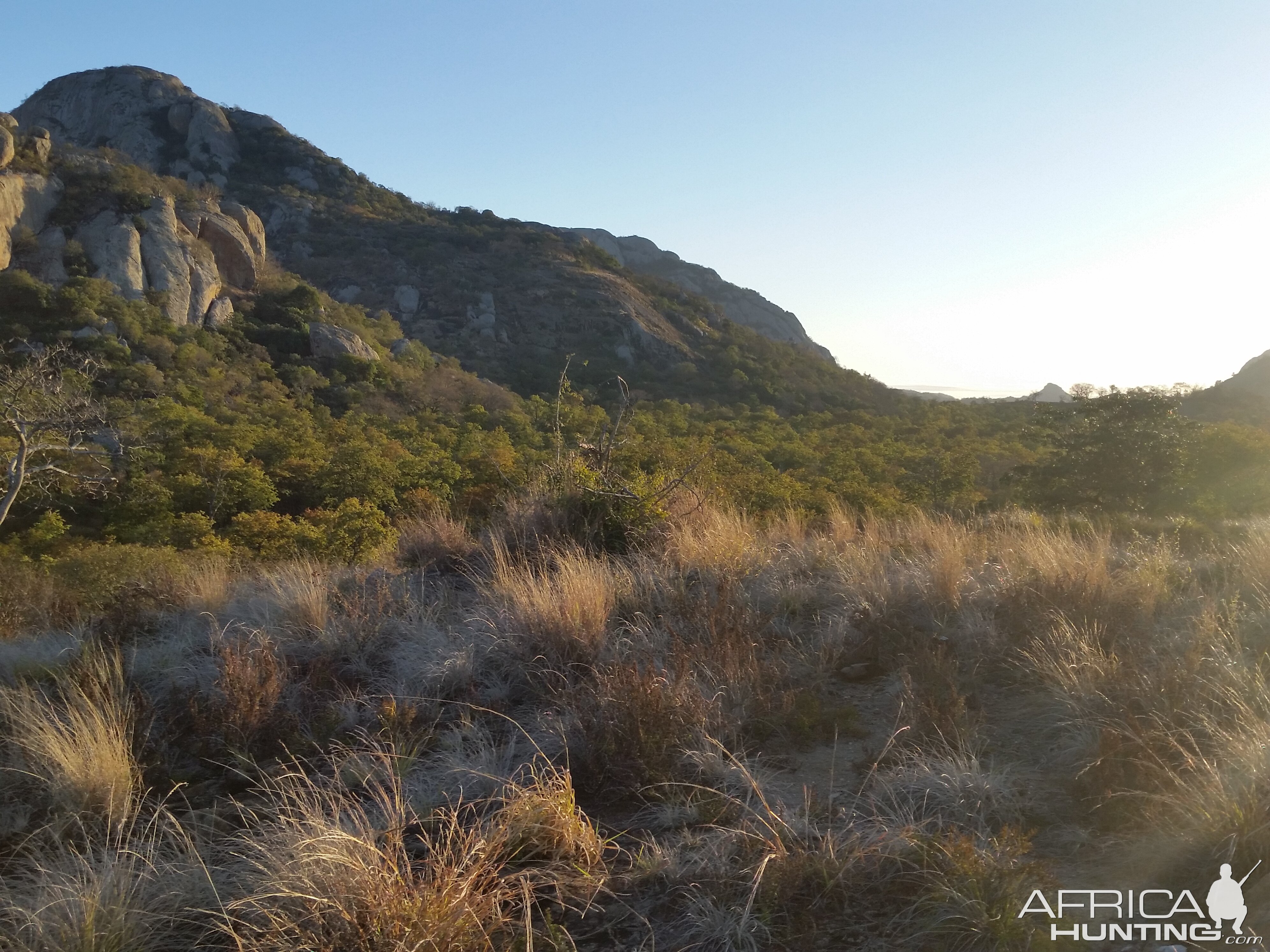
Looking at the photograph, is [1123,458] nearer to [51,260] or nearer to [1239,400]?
[1239,400]

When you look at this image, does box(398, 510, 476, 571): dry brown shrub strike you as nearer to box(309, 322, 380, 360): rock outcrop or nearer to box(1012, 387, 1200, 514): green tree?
box(1012, 387, 1200, 514): green tree

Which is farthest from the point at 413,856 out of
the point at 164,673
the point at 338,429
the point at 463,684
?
the point at 338,429

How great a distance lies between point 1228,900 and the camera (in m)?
2.25

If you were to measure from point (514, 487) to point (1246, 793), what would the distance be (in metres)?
6.59

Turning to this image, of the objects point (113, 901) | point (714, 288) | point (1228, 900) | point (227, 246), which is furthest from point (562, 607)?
point (714, 288)

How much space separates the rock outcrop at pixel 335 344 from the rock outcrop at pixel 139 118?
37.1 meters

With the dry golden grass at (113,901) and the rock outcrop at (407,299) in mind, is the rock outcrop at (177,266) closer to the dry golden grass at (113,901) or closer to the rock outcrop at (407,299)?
the rock outcrop at (407,299)

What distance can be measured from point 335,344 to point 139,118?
51.3 meters

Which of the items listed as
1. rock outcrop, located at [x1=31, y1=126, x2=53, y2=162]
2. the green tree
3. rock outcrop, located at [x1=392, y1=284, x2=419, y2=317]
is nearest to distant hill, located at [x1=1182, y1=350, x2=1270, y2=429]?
the green tree

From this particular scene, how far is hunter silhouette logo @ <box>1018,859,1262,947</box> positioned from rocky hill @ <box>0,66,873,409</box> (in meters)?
36.4

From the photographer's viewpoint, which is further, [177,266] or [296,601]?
[177,266]

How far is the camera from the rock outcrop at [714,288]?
97.7m

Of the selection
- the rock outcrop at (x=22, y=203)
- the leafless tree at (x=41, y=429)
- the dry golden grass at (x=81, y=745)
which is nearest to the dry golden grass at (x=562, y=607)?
the dry golden grass at (x=81, y=745)

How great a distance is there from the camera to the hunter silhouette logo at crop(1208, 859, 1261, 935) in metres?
2.20
